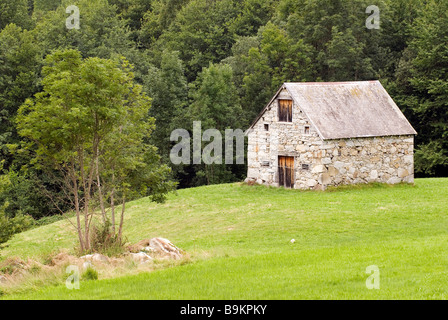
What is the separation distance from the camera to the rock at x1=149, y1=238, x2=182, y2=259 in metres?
19.1

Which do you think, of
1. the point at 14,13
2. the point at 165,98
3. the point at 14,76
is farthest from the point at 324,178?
the point at 14,13

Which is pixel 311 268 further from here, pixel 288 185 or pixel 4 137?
pixel 4 137

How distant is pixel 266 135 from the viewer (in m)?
36.8

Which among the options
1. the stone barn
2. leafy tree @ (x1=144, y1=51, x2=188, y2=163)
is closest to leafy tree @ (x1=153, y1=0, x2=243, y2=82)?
leafy tree @ (x1=144, y1=51, x2=188, y2=163)

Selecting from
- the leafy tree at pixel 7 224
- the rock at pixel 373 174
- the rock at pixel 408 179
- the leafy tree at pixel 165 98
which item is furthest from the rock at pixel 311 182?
the leafy tree at pixel 165 98

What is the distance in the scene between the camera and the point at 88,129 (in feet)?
63.0

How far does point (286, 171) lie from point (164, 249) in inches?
658

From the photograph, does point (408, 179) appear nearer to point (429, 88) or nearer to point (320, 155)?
point (320, 155)

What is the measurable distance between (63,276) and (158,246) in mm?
4252

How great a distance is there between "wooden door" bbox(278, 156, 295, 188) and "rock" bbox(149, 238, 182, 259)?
51.6 feet

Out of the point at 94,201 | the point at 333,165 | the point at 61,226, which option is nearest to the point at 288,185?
the point at 333,165

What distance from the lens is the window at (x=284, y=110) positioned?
117 feet

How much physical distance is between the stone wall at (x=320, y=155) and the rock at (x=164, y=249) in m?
15.0

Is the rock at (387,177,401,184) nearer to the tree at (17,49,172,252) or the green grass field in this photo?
the green grass field
